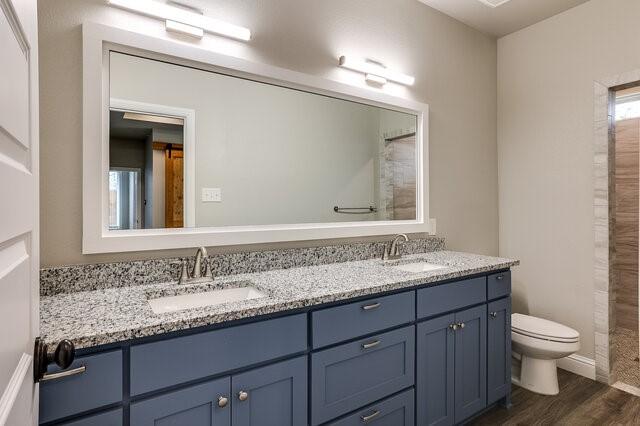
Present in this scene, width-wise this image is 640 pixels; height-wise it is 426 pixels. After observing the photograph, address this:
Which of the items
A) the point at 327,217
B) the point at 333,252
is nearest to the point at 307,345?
the point at 333,252

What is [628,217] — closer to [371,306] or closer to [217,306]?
[371,306]

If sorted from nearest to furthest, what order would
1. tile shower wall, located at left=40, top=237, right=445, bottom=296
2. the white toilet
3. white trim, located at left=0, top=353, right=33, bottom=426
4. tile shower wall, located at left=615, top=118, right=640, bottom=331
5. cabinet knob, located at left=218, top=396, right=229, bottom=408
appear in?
white trim, located at left=0, top=353, right=33, bottom=426, cabinet knob, located at left=218, top=396, right=229, bottom=408, tile shower wall, located at left=40, top=237, right=445, bottom=296, the white toilet, tile shower wall, located at left=615, top=118, right=640, bottom=331

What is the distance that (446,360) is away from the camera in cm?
181

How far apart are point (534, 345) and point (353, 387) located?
1.41 metres

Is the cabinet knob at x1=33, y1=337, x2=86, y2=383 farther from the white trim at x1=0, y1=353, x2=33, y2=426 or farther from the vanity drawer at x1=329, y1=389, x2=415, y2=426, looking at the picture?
the vanity drawer at x1=329, y1=389, x2=415, y2=426

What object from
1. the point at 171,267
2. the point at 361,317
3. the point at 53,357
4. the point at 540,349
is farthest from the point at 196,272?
the point at 540,349

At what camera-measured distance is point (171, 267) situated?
5.15ft

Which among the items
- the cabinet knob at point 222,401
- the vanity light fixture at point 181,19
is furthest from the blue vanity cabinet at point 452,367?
the vanity light fixture at point 181,19

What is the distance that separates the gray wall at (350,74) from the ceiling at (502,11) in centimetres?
7

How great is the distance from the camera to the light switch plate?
174 centimetres

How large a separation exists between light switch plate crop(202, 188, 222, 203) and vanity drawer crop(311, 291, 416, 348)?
30.0 inches

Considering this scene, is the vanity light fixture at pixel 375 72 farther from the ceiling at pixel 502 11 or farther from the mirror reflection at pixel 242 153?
the ceiling at pixel 502 11

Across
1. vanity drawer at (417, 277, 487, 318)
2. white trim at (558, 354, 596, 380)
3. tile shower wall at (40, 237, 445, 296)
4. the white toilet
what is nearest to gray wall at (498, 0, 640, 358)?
white trim at (558, 354, 596, 380)

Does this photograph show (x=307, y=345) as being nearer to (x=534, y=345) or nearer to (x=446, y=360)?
(x=446, y=360)
